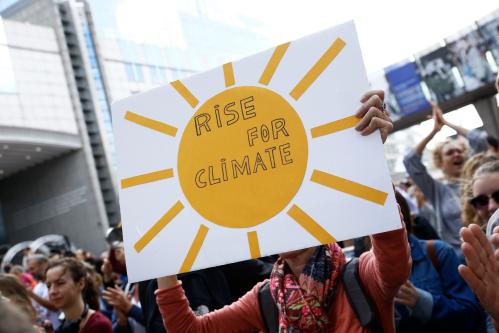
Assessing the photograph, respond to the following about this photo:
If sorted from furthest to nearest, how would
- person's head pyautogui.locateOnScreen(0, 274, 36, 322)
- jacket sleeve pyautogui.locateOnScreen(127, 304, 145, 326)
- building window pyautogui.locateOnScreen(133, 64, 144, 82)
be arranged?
1. building window pyautogui.locateOnScreen(133, 64, 144, 82)
2. jacket sleeve pyautogui.locateOnScreen(127, 304, 145, 326)
3. person's head pyautogui.locateOnScreen(0, 274, 36, 322)

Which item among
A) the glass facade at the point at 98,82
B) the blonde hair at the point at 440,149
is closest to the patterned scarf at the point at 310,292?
the blonde hair at the point at 440,149

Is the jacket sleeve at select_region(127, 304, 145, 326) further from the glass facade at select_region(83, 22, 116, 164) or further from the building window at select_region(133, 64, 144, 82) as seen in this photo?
the building window at select_region(133, 64, 144, 82)

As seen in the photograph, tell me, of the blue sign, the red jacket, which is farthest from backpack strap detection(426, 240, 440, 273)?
the blue sign

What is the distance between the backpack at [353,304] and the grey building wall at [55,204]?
108 ft

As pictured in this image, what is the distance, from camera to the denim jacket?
8.45ft

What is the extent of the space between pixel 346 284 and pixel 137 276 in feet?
2.71

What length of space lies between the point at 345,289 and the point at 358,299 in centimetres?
7

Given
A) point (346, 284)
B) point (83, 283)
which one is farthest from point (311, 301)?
point (83, 283)

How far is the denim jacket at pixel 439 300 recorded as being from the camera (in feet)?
8.45

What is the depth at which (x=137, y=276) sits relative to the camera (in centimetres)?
203

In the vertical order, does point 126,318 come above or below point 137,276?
below

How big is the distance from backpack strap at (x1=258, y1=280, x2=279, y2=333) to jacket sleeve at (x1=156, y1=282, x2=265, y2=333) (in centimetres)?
5

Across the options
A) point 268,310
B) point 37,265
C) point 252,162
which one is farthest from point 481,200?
point 37,265

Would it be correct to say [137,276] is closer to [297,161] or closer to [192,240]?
[192,240]
